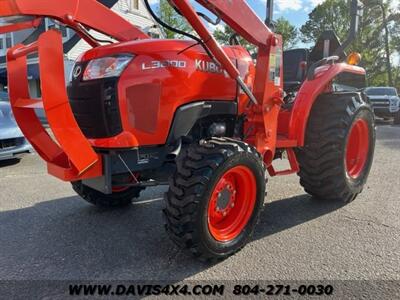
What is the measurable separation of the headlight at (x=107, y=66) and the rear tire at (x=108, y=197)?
4.47 feet

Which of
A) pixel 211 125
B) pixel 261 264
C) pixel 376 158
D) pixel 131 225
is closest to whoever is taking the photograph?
pixel 261 264

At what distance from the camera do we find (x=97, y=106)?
10.4 feet

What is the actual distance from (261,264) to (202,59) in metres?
1.71

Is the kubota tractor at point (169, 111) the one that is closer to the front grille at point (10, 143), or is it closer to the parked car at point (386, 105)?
the front grille at point (10, 143)

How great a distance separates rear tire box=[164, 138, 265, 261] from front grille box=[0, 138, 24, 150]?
4942 millimetres

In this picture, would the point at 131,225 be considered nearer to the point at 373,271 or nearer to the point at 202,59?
the point at 202,59

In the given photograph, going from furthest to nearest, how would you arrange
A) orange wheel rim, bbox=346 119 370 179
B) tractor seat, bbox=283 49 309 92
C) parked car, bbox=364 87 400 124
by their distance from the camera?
parked car, bbox=364 87 400 124, tractor seat, bbox=283 49 309 92, orange wheel rim, bbox=346 119 370 179

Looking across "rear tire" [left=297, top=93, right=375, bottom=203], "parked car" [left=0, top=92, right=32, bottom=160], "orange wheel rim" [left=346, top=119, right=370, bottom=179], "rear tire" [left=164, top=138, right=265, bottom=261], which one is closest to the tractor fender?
"rear tire" [left=297, top=93, right=375, bottom=203]

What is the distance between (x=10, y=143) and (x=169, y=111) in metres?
4.86

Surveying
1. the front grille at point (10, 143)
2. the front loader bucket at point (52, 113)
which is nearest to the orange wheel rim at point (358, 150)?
the front loader bucket at point (52, 113)

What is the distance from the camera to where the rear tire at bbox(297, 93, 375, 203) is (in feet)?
14.0

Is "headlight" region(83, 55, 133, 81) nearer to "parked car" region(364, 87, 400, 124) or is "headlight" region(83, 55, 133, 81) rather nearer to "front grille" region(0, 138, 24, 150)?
"front grille" region(0, 138, 24, 150)

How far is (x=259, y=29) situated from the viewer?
3.60 m

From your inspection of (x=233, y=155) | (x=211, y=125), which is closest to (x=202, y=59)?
(x=211, y=125)
